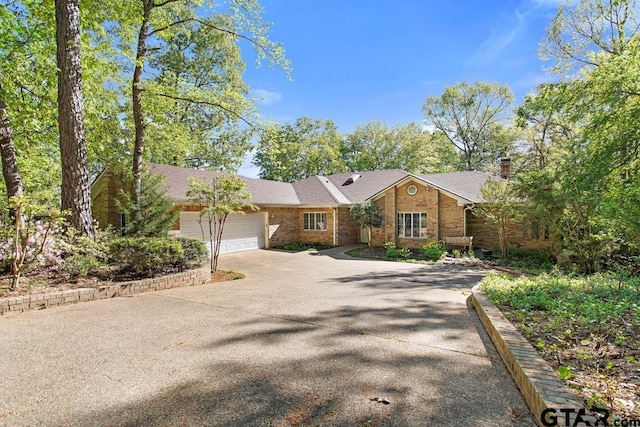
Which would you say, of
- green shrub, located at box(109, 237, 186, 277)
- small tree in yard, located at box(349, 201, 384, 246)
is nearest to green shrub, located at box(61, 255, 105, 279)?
green shrub, located at box(109, 237, 186, 277)

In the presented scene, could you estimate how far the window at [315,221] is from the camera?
19.8 m

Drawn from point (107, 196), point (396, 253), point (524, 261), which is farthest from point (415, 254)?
point (107, 196)

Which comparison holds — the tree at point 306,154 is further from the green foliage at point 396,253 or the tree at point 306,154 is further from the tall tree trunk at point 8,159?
the tall tree trunk at point 8,159

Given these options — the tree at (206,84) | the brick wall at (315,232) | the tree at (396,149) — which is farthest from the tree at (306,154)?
the brick wall at (315,232)

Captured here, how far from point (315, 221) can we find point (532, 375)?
17566 mm

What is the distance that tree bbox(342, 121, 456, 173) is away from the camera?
102ft

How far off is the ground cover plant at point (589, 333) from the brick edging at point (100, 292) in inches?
270

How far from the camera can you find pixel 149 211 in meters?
11.5

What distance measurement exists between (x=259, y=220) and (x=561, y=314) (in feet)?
51.3

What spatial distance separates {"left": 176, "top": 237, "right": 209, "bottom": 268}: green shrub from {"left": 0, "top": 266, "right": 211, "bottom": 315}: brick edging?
15.1 inches

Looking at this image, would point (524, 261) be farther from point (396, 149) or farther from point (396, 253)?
point (396, 149)

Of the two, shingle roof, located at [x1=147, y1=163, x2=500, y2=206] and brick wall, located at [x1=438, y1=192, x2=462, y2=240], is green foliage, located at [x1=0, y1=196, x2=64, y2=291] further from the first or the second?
brick wall, located at [x1=438, y1=192, x2=462, y2=240]

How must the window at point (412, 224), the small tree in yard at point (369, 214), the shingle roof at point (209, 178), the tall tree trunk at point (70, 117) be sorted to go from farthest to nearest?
the small tree in yard at point (369, 214) < the window at point (412, 224) < the shingle roof at point (209, 178) < the tall tree trunk at point (70, 117)

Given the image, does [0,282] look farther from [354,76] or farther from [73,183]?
[354,76]
